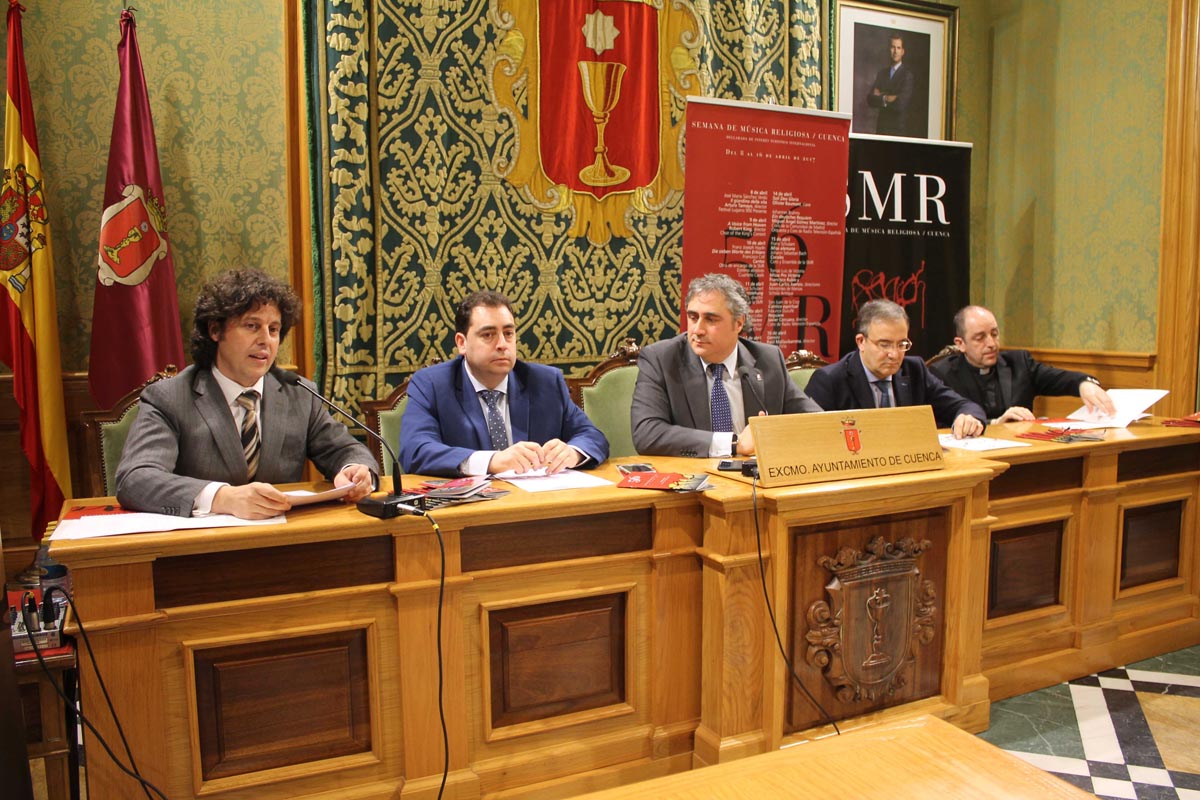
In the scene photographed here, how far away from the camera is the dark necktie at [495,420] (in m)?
2.68

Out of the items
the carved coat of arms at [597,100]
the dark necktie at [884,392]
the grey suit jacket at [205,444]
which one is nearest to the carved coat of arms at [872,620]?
the dark necktie at [884,392]

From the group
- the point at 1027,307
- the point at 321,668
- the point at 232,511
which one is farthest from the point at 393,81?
the point at 1027,307

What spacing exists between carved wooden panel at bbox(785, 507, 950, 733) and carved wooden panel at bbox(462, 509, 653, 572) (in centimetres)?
39

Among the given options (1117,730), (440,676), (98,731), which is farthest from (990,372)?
(98,731)

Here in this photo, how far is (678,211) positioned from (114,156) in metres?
2.31

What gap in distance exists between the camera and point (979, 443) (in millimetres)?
Result: 2775

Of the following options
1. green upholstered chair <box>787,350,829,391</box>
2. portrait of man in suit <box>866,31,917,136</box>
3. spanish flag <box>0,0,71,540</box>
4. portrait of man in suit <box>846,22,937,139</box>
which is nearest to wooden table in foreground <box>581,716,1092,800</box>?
green upholstered chair <box>787,350,829,391</box>

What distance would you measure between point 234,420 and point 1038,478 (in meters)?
2.33

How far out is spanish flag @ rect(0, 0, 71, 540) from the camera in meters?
3.07

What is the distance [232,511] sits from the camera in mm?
1820

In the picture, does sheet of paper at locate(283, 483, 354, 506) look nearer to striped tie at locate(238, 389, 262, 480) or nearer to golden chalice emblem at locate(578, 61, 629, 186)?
striped tie at locate(238, 389, 262, 480)

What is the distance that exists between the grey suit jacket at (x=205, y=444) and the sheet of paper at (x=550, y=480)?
14.4 inches

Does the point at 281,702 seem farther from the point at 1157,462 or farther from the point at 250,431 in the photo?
the point at 1157,462

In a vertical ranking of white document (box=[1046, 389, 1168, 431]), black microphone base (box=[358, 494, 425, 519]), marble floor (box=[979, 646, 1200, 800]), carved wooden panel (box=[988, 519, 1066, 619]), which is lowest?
marble floor (box=[979, 646, 1200, 800])
